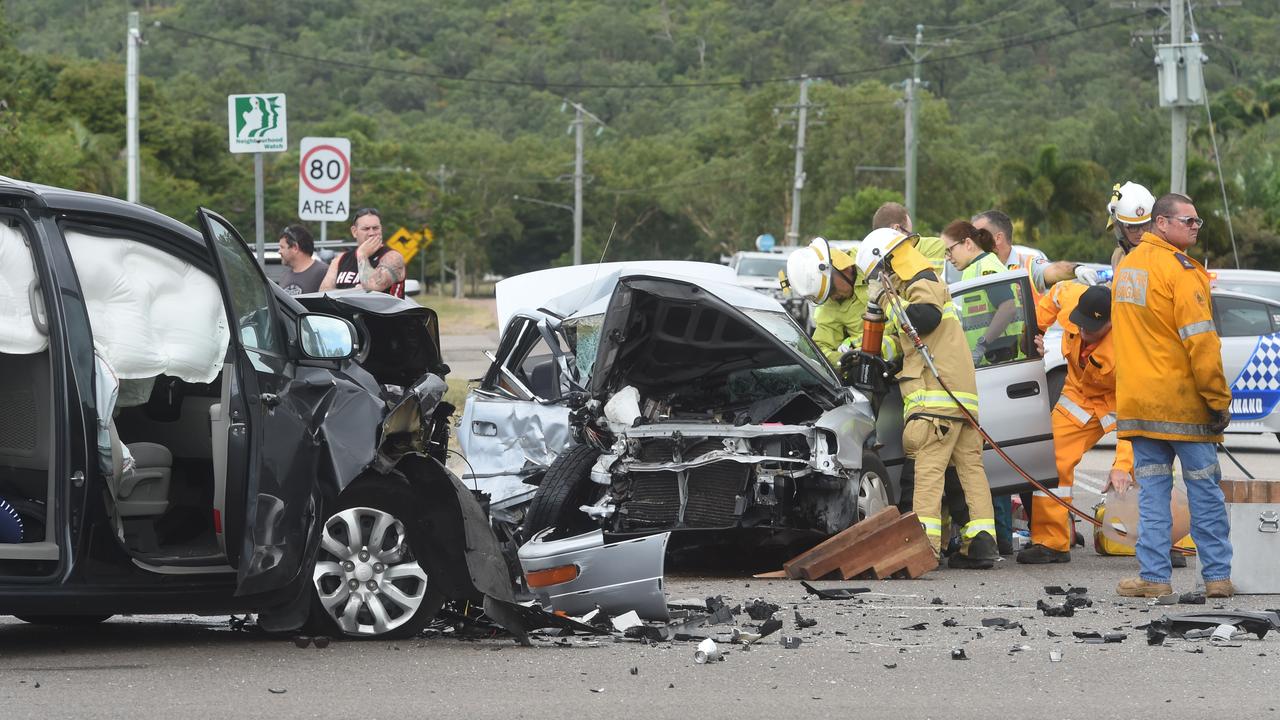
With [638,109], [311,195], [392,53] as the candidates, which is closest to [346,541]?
[311,195]

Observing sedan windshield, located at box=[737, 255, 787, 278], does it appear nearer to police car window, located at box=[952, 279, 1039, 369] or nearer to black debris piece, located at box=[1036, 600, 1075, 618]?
police car window, located at box=[952, 279, 1039, 369]

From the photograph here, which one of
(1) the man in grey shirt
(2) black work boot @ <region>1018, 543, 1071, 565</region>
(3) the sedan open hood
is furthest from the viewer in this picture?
(1) the man in grey shirt

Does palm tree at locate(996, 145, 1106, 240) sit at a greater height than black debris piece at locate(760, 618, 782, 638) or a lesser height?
greater

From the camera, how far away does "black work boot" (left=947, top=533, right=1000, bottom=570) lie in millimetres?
9742

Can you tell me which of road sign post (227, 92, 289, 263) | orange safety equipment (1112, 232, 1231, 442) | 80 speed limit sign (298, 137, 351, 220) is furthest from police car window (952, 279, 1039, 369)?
80 speed limit sign (298, 137, 351, 220)

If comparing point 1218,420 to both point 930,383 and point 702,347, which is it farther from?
point 702,347

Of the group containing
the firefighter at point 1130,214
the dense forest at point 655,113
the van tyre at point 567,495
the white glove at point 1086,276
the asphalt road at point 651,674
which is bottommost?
the asphalt road at point 651,674

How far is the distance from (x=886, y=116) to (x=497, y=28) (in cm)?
6699

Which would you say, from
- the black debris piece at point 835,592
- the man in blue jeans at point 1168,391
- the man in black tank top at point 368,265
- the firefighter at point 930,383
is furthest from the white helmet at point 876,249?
the man in black tank top at point 368,265

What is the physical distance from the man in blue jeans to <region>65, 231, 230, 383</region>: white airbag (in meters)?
4.34

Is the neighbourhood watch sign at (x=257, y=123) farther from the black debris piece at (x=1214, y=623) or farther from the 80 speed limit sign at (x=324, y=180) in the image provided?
the black debris piece at (x=1214, y=623)

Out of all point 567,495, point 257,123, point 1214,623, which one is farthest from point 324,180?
point 1214,623

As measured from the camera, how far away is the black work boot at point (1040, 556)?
10.1m

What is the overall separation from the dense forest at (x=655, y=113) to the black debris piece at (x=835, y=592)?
80.7 ft
